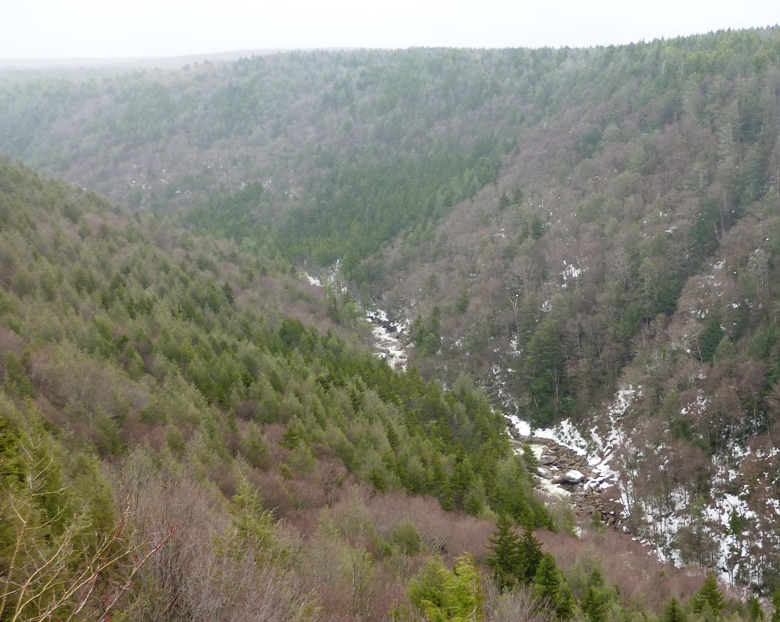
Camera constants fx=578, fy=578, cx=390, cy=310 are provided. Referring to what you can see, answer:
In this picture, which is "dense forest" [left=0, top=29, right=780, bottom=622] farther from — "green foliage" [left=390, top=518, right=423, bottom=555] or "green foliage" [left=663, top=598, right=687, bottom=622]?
"green foliage" [left=663, top=598, right=687, bottom=622]

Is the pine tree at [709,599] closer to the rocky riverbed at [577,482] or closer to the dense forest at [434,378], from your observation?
the dense forest at [434,378]

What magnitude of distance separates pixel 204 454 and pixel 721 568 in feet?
145

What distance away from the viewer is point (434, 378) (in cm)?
7612

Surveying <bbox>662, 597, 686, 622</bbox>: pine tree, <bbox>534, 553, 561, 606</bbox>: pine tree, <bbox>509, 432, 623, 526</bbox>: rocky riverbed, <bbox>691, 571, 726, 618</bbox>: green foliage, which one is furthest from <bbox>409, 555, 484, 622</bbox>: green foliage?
<bbox>509, 432, 623, 526</bbox>: rocky riverbed

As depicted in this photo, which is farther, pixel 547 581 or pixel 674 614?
pixel 674 614

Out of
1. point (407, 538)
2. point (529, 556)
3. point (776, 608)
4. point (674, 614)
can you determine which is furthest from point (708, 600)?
point (407, 538)

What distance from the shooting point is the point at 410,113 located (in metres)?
181

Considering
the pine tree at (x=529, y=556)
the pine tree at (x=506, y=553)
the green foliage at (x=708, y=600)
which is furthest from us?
the green foliage at (x=708, y=600)

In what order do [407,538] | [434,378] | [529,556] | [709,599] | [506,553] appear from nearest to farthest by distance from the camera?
[506,553], [529,556], [407,538], [709,599], [434,378]

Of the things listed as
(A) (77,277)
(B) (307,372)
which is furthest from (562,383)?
(A) (77,277)

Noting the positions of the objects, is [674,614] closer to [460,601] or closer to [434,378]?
[460,601]

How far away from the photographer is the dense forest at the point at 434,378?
56.3 feet

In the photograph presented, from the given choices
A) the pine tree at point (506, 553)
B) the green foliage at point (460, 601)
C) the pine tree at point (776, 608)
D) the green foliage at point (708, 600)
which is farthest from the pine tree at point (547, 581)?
the pine tree at point (776, 608)

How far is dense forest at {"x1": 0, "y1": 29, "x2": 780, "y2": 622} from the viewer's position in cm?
1717
